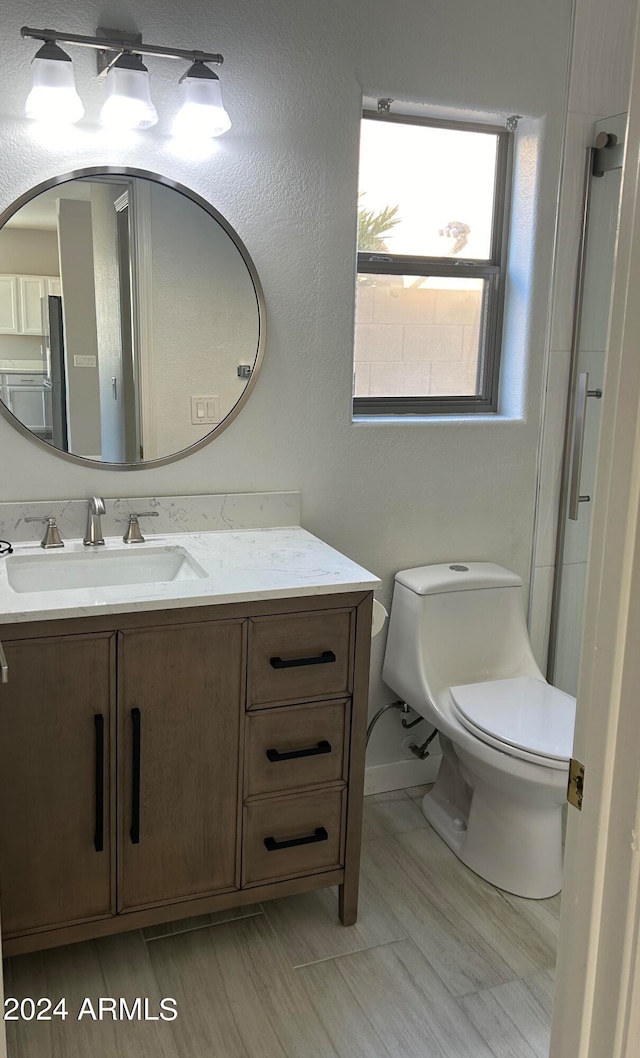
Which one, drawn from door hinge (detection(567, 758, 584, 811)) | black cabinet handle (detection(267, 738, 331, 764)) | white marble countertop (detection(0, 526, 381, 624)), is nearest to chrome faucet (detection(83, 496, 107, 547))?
white marble countertop (detection(0, 526, 381, 624))

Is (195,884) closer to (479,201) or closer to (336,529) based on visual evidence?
(336,529)

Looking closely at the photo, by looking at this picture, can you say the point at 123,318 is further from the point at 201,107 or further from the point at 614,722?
the point at 614,722

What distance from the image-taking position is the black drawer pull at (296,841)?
81.7 inches

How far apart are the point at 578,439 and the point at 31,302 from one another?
160 centimetres

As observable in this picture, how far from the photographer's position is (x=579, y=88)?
2.60 m

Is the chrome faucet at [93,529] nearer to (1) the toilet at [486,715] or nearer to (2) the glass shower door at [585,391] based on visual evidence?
(1) the toilet at [486,715]

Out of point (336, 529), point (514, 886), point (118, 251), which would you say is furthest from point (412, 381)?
point (514, 886)

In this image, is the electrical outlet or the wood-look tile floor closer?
the wood-look tile floor

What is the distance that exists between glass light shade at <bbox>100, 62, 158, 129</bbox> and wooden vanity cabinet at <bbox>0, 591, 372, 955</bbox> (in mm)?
1163

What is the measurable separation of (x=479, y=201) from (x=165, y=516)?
1344 mm

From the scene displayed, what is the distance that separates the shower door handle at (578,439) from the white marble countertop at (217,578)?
34.2 inches

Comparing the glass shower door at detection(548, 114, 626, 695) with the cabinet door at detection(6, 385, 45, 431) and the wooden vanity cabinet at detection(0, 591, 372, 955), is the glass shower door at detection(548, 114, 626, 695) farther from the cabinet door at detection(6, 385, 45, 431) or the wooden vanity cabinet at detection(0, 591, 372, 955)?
the cabinet door at detection(6, 385, 45, 431)

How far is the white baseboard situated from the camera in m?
2.80

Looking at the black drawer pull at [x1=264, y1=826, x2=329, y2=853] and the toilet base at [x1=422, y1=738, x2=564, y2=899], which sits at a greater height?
the black drawer pull at [x1=264, y1=826, x2=329, y2=853]
